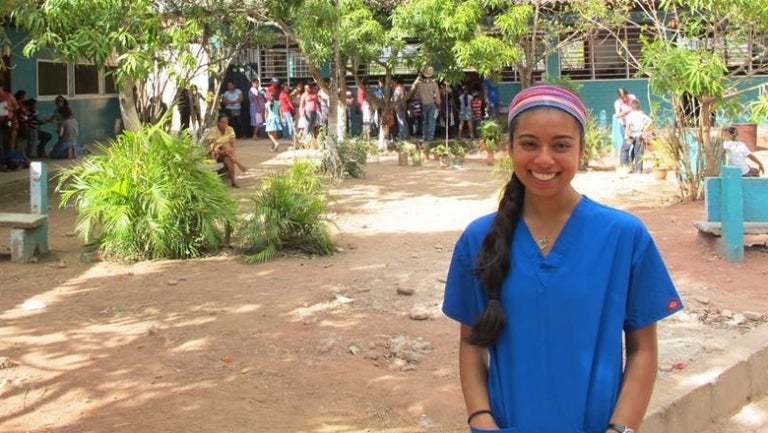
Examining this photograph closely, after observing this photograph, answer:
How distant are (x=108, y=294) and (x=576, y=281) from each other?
5.34 meters

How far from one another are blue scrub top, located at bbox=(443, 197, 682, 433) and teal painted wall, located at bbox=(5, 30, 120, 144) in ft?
43.2

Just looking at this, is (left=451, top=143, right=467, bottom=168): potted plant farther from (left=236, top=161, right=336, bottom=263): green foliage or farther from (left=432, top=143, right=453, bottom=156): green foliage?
(left=236, top=161, right=336, bottom=263): green foliage

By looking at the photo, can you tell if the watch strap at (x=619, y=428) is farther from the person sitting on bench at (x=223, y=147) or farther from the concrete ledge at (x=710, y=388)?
the person sitting on bench at (x=223, y=147)

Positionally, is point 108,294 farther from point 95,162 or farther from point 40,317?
point 95,162

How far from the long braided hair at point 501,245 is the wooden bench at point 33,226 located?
21.9ft

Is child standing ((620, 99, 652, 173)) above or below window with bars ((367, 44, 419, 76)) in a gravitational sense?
below

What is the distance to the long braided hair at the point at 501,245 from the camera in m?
1.97

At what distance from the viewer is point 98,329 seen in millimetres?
5605

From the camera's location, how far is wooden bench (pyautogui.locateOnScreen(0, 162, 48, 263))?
7.80 meters

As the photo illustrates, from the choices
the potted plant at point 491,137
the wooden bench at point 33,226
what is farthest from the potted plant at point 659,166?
the wooden bench at point 33,226

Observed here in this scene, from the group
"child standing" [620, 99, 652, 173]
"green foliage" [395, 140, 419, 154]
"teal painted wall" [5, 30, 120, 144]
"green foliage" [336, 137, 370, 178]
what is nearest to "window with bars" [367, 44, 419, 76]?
"green foliage" [395, 140, 419, 154]

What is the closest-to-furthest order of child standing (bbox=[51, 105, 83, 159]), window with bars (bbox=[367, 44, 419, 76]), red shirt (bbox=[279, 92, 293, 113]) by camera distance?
child standing (bbox=[51, 105, 83, 159])
window with bars (bbox=[367, 44, 419, 76])
red shirt (bbox=[279, 92, 293, 113])

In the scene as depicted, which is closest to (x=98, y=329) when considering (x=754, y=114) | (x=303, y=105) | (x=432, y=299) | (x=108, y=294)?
(x=108, y=294)

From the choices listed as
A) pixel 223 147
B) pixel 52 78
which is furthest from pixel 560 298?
pixel 52 78
